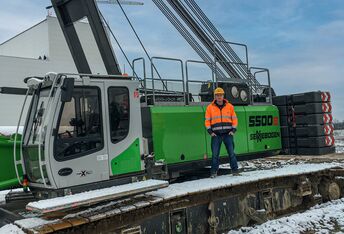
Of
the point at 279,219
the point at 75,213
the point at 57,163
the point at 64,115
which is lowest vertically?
the point at 279,219

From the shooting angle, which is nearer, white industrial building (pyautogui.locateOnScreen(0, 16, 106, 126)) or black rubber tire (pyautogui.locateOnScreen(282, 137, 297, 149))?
black rubber tire (pyautogui.locateOnScreen(282, 137, 297, 149))

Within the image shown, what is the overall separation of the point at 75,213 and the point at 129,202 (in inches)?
33.0

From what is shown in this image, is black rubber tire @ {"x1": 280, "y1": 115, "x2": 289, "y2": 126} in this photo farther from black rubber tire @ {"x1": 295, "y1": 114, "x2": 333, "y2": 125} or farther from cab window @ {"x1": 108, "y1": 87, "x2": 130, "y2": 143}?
cab window @ {"x1": 108, "y1": 87, "x2": 130, "y2": 143}

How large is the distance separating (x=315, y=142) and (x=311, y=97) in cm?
99

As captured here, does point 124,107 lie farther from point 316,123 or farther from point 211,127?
point 316,123

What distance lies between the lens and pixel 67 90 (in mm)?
5301

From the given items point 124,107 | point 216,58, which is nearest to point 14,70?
point 216,58

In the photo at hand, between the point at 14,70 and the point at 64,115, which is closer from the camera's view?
the point at 64,115

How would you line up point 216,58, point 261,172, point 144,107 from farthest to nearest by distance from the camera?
point 216,58 < point 261,172 < point 144,107

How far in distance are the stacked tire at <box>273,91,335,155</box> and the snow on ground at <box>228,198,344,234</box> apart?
1.43 m

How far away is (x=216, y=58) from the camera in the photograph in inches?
353

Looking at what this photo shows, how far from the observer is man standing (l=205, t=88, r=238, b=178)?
7684 millimetres

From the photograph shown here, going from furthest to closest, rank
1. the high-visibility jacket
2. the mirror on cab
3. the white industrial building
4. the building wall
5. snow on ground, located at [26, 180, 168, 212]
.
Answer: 1. the building wall
2. the white industrial building
3. the high-visibility jacket
4. the mirror on cab
5. snow on ground, located at [26, 180, 168, 212]

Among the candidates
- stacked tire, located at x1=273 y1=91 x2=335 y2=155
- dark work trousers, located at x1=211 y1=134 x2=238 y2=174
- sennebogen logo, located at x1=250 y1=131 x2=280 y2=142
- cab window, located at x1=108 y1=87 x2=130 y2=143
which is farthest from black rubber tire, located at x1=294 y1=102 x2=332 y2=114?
cab window, located at x1=108 y1=87 x2=130 y2=143
